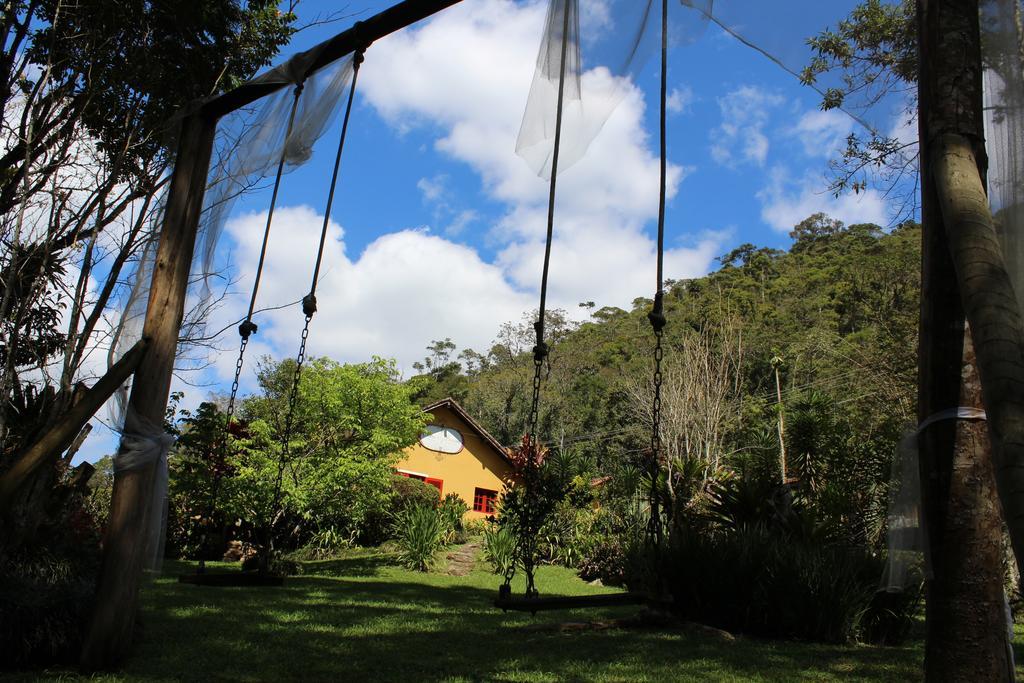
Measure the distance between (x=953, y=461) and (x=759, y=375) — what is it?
1243 inches

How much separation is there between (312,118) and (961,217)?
15.2 feet

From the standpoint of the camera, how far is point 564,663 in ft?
19.0

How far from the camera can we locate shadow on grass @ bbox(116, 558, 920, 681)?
5277mm

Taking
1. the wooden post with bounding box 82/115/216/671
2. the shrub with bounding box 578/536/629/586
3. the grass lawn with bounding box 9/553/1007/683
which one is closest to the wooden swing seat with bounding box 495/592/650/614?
the grass lawn with bounding box 9/553/1007/683

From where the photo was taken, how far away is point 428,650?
6.10 meters

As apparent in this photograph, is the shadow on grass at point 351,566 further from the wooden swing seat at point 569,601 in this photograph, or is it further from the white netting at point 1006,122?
the white netting at point 1006,122

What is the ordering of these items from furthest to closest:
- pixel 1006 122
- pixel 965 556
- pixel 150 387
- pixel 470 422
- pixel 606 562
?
pixel 470 422
pixel 606 562
pixel 150 387
pixel 1006 122
pixel 965 556

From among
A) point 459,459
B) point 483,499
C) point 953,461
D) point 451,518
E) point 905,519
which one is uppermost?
point 459,459

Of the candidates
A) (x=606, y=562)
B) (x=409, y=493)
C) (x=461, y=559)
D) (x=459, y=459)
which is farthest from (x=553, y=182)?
(x=459, y=459)

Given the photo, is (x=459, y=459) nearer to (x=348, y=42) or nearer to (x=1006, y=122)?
(x=348, y=42)

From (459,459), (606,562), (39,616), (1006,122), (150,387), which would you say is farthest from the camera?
(459,459)

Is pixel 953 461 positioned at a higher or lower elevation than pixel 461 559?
higher

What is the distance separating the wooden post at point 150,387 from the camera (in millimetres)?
5012

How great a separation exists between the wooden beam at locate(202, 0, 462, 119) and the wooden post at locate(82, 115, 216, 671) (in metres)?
0.23
